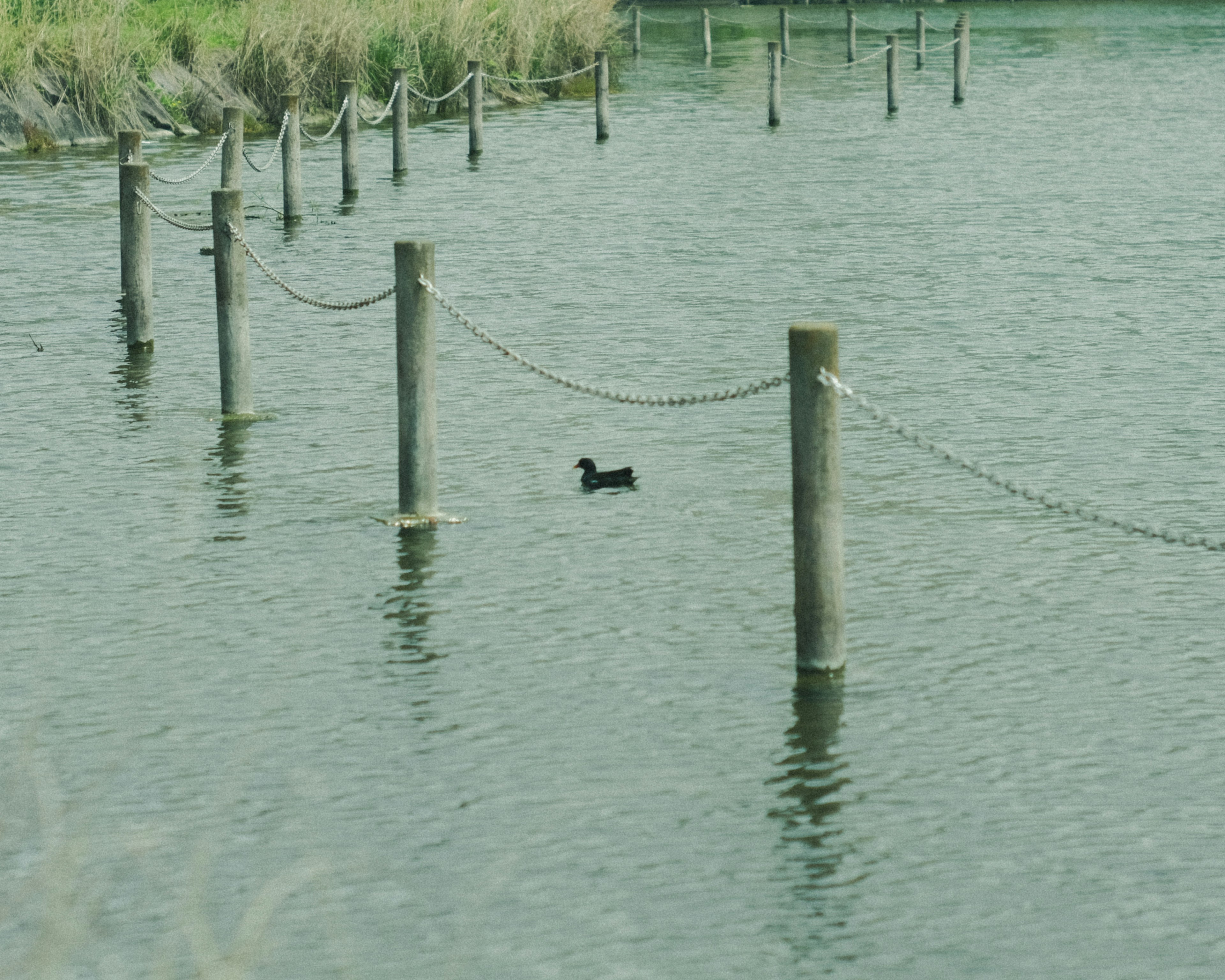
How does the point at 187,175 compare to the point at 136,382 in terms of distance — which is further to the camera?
the point at 187,175

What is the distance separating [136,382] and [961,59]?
1057 inches

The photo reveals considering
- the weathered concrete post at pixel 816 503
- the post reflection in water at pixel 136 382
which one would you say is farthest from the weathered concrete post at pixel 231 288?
the weathered concrete post at pixel 816 503

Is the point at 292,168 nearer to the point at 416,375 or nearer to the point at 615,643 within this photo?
the point at 416,375

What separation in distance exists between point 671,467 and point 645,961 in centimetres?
609

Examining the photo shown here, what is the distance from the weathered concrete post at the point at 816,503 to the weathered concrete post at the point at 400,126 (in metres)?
20.6

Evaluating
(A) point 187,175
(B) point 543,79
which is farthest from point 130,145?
(B) point 543,79

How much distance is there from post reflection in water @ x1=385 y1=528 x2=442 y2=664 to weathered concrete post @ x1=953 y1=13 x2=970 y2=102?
1174 inches

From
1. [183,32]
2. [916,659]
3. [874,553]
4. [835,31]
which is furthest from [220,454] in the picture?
[835,31]

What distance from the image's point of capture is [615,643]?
8.48 meters

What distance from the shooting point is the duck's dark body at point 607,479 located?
11.0 metres

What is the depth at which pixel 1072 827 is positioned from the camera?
258 inches

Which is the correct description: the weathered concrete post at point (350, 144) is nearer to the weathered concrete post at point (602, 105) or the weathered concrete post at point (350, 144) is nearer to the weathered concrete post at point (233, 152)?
the weathered concrete post at point (233, 152)

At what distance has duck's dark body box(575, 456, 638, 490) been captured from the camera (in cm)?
1097

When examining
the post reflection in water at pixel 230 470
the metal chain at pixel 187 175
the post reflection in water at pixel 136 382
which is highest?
the metal chain at pixel 187 175
